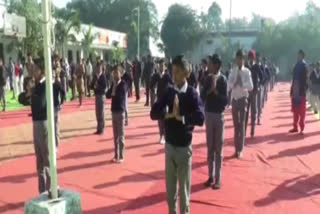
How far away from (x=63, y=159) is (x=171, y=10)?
52.0 meters

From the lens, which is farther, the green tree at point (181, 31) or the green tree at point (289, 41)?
the green tree at point (181, 31)

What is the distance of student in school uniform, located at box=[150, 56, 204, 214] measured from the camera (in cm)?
526

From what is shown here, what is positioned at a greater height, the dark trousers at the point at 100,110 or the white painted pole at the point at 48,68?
the white painted pole at the point at 48,68

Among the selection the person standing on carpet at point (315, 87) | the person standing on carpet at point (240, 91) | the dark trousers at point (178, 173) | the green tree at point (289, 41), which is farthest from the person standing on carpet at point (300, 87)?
the green tree at point (289, 41)

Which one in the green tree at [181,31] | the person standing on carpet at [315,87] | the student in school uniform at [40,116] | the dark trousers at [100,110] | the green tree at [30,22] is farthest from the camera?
the green tree at [181,31]

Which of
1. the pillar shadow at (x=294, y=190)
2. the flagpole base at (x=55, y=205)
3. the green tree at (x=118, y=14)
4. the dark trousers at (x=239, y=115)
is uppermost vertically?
the green tree at (x=118, y=14)

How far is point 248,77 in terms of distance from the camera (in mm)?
9117

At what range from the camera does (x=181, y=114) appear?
525 centimetres

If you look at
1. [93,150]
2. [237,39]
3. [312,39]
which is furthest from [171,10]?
[93,150]

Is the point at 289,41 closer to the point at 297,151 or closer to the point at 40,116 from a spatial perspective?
the point at 297,151

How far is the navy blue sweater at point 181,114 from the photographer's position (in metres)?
5.26

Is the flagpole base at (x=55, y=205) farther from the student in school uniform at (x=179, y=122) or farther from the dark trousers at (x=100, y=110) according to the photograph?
the dark trousers at (x=100, y=110)

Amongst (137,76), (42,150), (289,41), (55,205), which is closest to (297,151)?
(42,150)

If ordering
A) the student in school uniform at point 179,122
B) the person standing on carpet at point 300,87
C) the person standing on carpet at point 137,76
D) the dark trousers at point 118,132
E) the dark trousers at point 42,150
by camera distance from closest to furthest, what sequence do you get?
the student in school uniform at point 179,122 → the dark trousers at point 42,150 → the dark trousers at point 118,132 → the person standing on carpet at point 300,87 → the person standing on carpet at point 137,76
